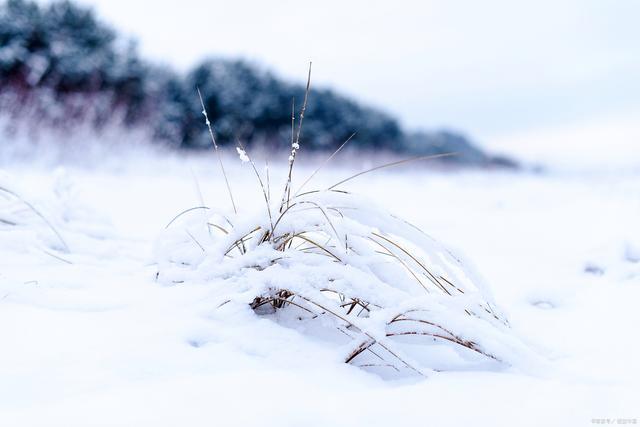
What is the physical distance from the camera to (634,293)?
4.97ft

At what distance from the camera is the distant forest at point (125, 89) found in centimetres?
787

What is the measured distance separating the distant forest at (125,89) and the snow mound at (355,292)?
14.9 ft

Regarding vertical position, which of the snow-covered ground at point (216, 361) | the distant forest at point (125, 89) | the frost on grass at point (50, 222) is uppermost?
the distant forest at point (125, 89)

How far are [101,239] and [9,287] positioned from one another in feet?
2.58

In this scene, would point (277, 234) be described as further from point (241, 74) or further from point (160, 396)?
point (241, 74)

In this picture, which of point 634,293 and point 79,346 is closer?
point 79,346

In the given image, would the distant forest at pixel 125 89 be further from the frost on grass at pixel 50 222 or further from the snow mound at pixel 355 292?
the snow mound at pixel 355 292

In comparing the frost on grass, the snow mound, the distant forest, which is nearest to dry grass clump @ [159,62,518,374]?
the snow mound

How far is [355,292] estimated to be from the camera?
0.98 m

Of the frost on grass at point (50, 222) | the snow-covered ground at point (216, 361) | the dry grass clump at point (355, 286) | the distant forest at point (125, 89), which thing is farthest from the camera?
the distant forest at point (125, 89)

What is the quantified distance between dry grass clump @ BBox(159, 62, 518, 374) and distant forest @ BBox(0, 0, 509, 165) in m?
4.54

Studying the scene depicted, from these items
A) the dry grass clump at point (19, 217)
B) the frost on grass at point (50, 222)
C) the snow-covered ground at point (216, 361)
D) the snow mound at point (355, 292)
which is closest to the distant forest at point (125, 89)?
the frost on grass at point (50, 222)

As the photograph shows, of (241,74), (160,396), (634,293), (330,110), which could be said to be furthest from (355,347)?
(330,110)

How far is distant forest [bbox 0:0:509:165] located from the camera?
25.8 ft
